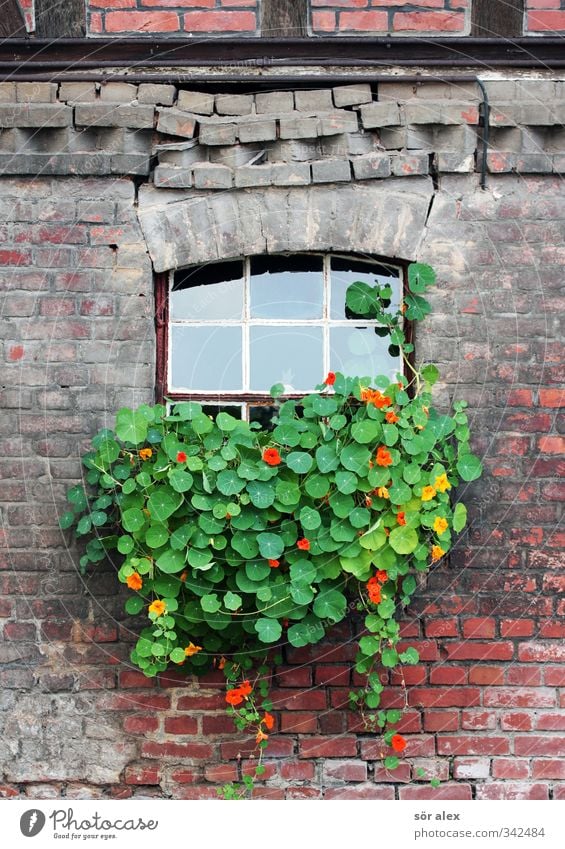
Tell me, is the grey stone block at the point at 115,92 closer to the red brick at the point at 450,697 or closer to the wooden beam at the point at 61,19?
the wooden beam at the point at 61,19

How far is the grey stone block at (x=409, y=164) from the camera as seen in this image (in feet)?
12.8

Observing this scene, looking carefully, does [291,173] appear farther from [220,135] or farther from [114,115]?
[114,115]

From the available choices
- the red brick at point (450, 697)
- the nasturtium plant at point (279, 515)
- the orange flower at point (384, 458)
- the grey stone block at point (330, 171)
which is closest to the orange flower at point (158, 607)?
the nasturtium plant at point (279, 515)

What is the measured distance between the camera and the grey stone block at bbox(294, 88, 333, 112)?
3.91m

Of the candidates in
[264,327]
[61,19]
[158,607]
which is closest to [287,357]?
[264,327]

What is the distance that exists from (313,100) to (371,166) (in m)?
0.34

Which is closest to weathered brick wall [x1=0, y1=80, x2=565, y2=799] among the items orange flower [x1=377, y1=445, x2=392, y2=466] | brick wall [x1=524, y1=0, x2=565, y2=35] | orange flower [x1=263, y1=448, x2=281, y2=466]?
brick wall [x1=524, y1=0, x2=565, y2=35]

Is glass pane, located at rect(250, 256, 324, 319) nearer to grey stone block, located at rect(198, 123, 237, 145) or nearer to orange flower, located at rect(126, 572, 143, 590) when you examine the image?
grey stone block, located at rect(198, 123, 237, 145)

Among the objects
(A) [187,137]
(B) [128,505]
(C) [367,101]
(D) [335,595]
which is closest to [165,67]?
(A) [187,137]

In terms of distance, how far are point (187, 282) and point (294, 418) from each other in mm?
789

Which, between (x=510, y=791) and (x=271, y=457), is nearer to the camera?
(x=271, y=457)

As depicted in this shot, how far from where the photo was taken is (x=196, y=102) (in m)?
3.92

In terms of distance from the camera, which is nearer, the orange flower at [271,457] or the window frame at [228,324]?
the orange flower at [271,457]

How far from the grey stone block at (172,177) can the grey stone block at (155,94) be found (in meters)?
0.25
